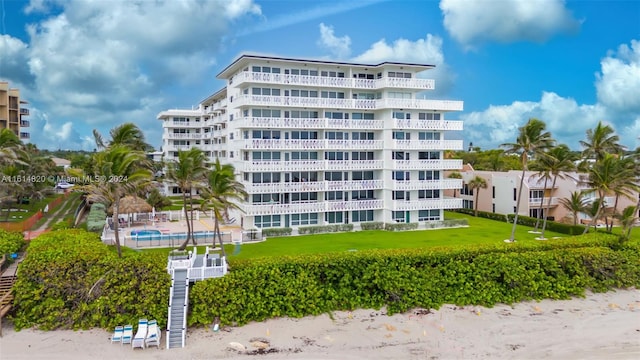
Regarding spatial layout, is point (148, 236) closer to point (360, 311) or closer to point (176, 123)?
point (360, 311)

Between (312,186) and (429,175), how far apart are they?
38.8 ft

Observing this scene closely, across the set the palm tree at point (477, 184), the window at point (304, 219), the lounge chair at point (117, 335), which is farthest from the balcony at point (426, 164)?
the lounge chair at point (117, 335)

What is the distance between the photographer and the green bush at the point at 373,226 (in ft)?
149

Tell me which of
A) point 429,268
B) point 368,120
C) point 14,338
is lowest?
point 14,338

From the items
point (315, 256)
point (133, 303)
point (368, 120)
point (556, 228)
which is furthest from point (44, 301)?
point (556, 228)

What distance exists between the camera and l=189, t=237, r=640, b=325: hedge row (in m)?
23.8

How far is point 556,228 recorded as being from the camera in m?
47.1

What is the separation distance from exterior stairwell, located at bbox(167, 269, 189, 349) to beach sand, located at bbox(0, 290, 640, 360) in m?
0.46

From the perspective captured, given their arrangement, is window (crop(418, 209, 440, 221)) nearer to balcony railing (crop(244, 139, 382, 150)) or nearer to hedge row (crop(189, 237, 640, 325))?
balcony railing (crop(244, 139, 382, 150))

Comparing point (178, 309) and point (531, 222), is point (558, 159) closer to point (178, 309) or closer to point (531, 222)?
point (531, 222)

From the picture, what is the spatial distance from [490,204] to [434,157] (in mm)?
14623

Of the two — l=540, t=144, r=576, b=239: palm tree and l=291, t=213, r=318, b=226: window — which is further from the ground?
l=540, t=144, r=576, b=239: palm tree

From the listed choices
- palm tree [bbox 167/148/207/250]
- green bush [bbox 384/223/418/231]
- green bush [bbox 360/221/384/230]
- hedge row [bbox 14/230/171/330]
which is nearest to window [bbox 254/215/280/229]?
green bush [bbox 360/221/384/230]

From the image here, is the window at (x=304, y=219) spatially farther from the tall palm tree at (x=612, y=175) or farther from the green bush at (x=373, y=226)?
the tall palm tree at (x=612, y=175)
